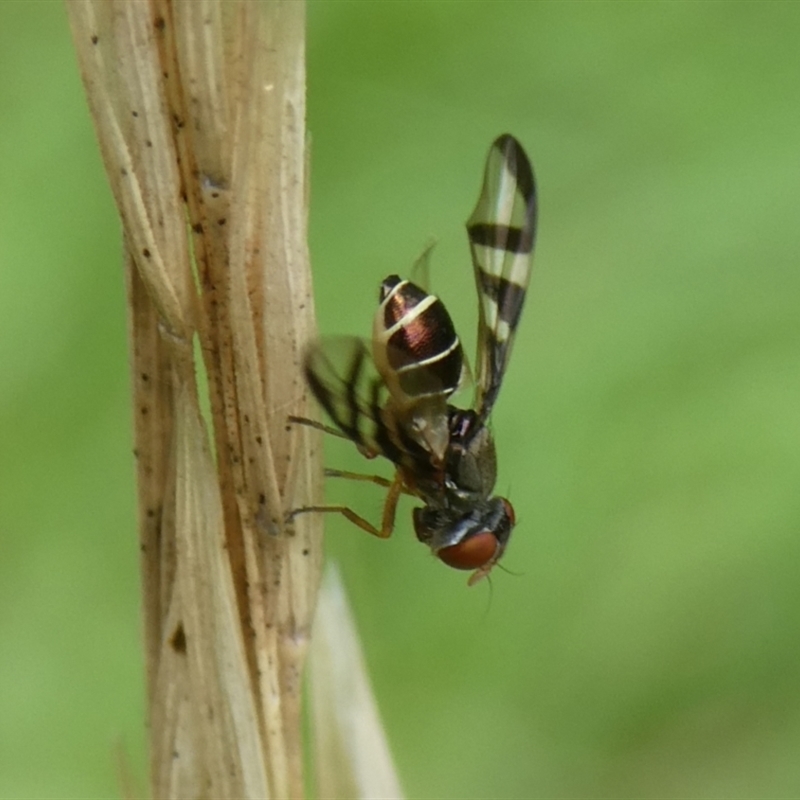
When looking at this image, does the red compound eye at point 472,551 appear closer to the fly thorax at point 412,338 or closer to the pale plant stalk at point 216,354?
the fly thorax at point 412,338

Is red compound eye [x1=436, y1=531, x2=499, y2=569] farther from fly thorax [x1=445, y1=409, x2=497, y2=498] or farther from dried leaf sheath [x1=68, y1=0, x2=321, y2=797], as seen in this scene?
dried leaf sheath [x1=68, y1=0, x2=321, y2=797]

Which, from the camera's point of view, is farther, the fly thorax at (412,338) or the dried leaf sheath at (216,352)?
the fly thorax at (412,338)

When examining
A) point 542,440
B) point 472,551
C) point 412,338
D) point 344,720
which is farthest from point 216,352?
point 542,440

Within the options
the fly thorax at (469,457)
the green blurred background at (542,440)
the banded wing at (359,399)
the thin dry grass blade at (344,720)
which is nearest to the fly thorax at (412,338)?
the banded wing at (359,399)

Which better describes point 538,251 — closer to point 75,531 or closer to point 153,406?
point 75,531

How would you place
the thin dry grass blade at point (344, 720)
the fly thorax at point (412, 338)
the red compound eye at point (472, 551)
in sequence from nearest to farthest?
1. the thin dry grass blade at point (344, 720)
2. the fly thorax at point (412, 338)
3. the red compound eye at point (472, 551)

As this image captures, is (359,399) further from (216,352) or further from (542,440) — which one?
(542,440)

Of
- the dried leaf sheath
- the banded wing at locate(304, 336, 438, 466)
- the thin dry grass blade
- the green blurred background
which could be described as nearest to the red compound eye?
the banded wing at locate(304, 336, 438, 466)

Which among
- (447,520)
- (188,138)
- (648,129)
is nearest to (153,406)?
(188,138)
